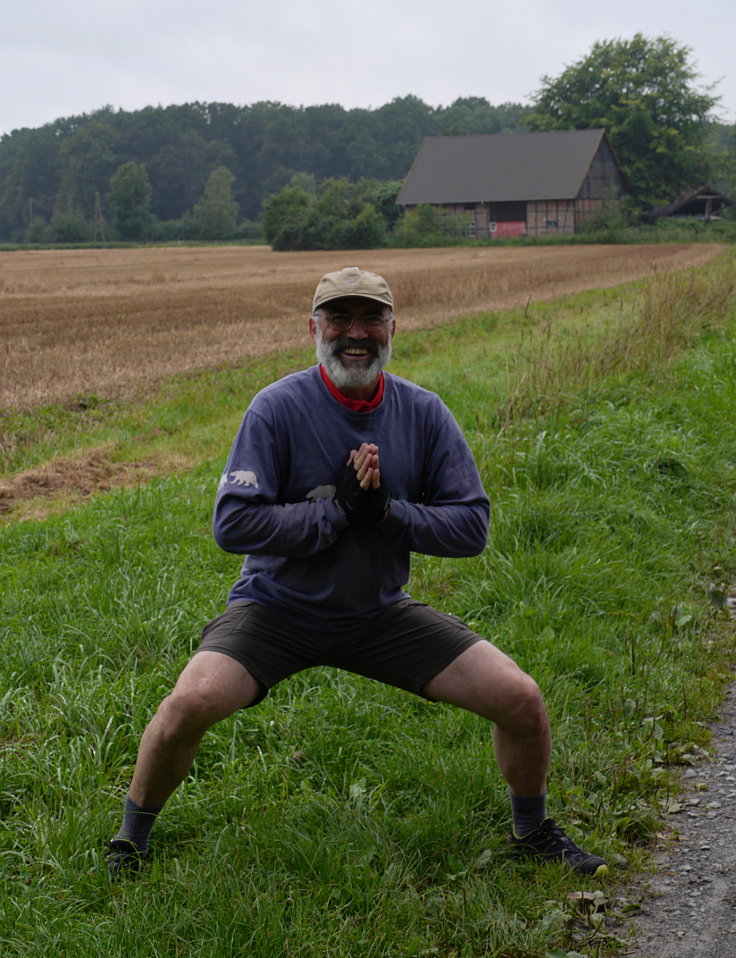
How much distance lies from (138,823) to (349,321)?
70.9 inches

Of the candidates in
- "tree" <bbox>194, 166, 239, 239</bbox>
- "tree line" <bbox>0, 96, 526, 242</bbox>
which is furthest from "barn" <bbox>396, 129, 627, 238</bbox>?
"tree line" <bbox>0, 96, 526, 242</bbox>

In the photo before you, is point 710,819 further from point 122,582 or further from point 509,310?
point 509,310

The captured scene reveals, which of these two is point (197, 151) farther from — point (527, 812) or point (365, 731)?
point (527, 812)

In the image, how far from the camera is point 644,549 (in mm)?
6367

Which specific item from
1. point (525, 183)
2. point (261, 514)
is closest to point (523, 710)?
point (261, 514)

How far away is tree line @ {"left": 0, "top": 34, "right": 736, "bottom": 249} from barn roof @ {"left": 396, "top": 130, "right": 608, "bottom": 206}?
4.06 meters

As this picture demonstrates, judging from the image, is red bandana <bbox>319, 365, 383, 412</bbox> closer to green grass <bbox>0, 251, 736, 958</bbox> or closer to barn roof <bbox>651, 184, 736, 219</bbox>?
green grass <bbox>0, 251, 736, 958</bbox>

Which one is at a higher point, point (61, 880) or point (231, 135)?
point (231, 135)

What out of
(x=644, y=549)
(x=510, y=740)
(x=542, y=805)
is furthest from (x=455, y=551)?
(x=644, y=549)

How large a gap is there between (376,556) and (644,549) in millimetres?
3373

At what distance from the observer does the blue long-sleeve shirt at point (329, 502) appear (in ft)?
10.8

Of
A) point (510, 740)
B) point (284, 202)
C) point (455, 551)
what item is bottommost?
point (510, 740)

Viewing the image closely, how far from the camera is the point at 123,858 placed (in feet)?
10.8

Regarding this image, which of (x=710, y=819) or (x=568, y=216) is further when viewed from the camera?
(x=568, y=216)
